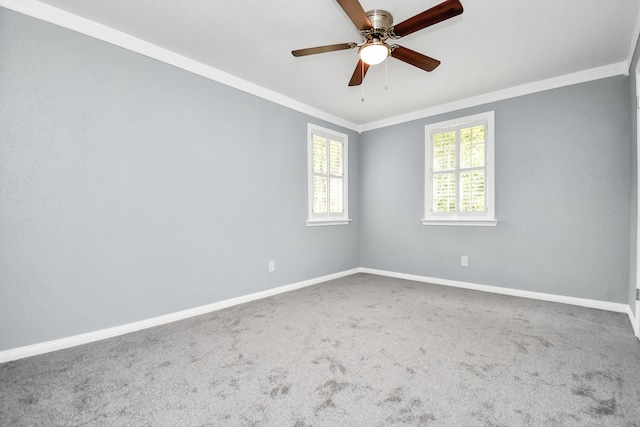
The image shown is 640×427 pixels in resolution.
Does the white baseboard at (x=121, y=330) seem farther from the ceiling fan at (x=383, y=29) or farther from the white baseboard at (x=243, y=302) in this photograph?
the ceiling fan at (x=383, y=29)

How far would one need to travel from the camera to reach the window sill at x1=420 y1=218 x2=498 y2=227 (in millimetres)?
3843

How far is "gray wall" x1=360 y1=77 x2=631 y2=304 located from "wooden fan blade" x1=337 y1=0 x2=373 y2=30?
8.92 ft

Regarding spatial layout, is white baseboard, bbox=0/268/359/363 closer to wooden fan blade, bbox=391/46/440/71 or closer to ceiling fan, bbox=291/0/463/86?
ceiling fan, bbox=291/0/463/86

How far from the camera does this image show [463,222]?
4059 mm

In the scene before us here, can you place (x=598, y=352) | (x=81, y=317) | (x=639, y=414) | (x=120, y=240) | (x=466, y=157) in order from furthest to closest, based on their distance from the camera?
(x=466, y=157) < (x=120, y=240) < (x=81, y=317) < (x=598, y=352) < (x=639, y=414)

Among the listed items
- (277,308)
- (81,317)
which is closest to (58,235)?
(81,317)

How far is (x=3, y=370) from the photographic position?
76.0 inches

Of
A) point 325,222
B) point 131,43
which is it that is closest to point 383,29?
point 131,43

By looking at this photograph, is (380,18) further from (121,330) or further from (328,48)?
(121,330)

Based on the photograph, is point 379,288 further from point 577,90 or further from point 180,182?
point 577,90

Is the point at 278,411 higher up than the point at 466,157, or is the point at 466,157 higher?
the point at 466,157

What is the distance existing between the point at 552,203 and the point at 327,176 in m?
2.80

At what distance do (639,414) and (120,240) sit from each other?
3472 mm

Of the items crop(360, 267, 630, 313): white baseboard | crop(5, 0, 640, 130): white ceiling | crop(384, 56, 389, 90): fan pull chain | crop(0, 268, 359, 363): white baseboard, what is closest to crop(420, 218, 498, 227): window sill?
crop(360, 267, 630, 313): white baseboard
